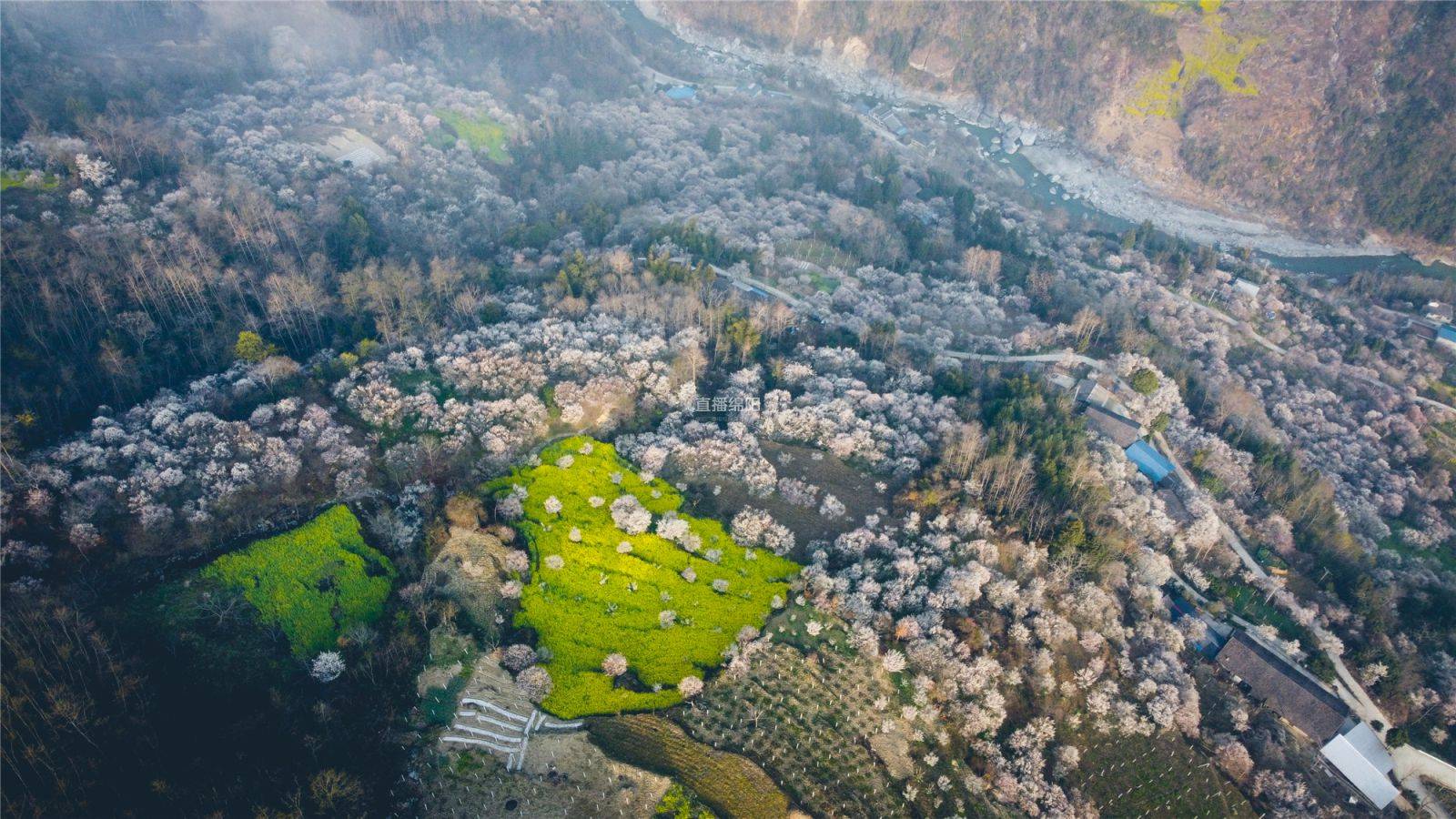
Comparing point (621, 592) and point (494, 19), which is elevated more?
point (494, 19)

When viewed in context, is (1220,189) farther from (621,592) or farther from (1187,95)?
(621,592)

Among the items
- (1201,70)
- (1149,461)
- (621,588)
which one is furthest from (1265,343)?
(621,588)

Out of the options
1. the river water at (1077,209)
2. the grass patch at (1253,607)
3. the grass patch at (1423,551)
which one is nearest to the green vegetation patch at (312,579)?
the grass patch at (1253,607)

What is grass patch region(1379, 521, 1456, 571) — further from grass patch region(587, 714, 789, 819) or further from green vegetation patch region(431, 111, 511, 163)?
green vegetation patch region(431, 111, 511, 163)

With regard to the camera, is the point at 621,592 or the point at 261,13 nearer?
the point at 621,592

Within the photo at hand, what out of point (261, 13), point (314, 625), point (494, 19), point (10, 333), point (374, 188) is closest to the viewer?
point (314, 625)

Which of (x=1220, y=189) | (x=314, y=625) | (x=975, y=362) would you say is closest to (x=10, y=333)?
(x=314, y=625)

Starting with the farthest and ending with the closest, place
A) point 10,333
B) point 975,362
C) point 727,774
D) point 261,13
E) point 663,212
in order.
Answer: point 261,13 → point 663,212 → point 975,362 → point 10,333 → point 727,774

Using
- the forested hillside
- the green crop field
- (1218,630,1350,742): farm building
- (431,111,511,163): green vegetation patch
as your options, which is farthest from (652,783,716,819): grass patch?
the forested hillside
